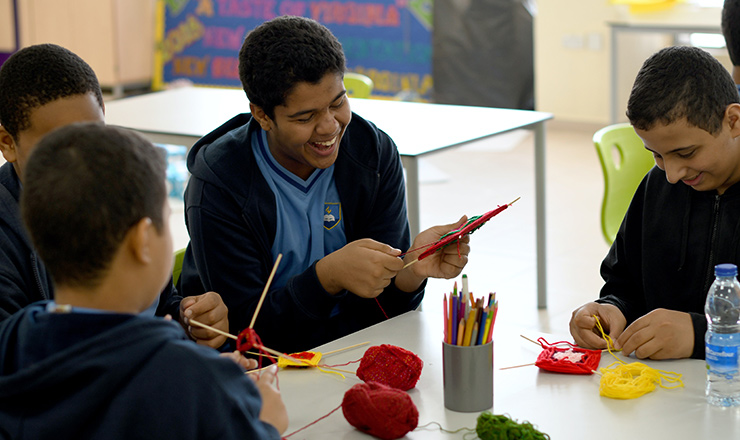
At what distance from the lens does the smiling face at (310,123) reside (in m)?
1.82

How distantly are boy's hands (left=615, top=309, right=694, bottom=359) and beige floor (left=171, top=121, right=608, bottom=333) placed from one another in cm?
181

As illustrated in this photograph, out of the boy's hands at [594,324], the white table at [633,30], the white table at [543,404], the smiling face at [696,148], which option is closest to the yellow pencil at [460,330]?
the white table at [543,404]

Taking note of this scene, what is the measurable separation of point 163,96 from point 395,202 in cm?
264

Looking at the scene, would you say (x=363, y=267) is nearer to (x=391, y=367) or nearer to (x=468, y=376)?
(x=391, y=367)

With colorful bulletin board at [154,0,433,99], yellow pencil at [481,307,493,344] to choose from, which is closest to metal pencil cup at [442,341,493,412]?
yellow pencil at [481,307,493,344]

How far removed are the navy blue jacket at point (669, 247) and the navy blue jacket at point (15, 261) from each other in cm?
114

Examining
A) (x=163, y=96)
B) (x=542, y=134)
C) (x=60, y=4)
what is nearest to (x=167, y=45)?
(x=60, y=4)

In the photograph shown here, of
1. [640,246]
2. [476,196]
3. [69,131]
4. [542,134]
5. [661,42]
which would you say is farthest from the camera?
[661,42]

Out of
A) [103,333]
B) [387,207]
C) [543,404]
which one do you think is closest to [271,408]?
[103,333]

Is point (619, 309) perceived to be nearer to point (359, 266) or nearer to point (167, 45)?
point (359, 266)

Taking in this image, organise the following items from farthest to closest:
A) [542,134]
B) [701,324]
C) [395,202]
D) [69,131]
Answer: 1. [542,134]
2. [395,202]
3. [701,324]
4. [69,131]

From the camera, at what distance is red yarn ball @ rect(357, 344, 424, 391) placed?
1446mm

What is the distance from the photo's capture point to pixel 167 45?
8266 mm

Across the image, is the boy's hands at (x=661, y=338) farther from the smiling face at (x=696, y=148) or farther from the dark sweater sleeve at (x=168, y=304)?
the dark sweater sleeve at (x=168, y=304)
